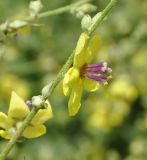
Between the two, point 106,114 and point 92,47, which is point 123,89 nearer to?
point 106,114

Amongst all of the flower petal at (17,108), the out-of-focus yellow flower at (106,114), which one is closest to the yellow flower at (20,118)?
the flower petal at (17,108)

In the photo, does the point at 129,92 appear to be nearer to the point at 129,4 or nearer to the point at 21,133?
the point at 129,4

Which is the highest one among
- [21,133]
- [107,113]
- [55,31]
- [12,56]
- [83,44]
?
[55,31]

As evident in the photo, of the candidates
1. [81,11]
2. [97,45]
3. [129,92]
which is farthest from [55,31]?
[97,45]

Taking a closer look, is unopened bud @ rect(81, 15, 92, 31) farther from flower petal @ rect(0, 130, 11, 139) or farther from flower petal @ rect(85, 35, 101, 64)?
flower petal @ rect(0, 130, 11, 139)

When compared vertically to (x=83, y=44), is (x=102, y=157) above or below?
above

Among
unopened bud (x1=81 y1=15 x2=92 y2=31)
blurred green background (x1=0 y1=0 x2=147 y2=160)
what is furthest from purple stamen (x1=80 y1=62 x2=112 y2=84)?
blurred green background (x1=0 y1=0 x2=147 y2=160)
